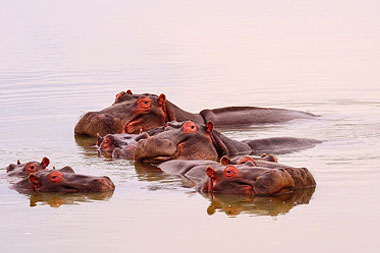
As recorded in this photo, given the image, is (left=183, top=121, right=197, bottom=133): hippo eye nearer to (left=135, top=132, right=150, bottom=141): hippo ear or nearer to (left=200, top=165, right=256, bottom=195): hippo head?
(left=135, top=132, right=150, bottom=141): hippo ear

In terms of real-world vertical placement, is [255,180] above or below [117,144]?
above

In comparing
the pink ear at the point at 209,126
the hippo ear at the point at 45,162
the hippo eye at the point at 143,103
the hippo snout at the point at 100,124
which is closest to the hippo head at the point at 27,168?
the hippo ear at the point at 45,162

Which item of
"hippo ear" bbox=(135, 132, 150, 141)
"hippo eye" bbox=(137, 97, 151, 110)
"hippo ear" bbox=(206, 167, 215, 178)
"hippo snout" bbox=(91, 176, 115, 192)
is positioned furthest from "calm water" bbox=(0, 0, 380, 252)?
"hippo eye" bbox=(137, 97, 151, 110)

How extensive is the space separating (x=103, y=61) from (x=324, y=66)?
597 cm

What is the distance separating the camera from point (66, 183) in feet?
34.6

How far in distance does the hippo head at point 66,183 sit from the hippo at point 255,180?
988mm

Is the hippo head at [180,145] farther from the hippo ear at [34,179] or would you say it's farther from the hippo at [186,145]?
the hippo ear at [34,179]

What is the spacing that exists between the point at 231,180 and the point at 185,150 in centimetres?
215


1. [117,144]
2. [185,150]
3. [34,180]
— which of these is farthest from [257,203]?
[117,144]

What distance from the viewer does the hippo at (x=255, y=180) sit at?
1001cm

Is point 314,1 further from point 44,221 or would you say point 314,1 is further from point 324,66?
point 44,221

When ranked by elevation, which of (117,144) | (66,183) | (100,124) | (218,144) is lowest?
(100,124)

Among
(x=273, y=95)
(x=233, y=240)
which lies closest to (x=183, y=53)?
(x=273, y=95)

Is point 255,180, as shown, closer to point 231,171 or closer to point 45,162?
point 231,171
